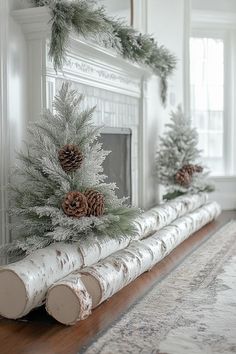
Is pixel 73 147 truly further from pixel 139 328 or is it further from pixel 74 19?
pixel 139 328

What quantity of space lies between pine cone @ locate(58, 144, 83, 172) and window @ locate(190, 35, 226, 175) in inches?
168

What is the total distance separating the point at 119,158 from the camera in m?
4.83

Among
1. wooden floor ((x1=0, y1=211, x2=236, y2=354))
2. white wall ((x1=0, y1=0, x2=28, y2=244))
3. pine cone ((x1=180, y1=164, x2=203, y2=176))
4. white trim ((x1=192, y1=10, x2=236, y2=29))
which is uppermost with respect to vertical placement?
white trim ((x1=192, y1=10, x2=236, y2=29))

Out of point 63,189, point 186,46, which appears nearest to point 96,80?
point 63,189

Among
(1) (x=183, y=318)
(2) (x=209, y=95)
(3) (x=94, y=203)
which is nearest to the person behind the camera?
(1) (x=183, y=318)

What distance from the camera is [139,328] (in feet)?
8.21

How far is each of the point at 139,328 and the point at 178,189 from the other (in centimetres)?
331

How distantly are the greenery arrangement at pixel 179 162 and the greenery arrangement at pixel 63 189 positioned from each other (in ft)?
8.48

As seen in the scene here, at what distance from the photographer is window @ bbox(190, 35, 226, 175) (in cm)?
707

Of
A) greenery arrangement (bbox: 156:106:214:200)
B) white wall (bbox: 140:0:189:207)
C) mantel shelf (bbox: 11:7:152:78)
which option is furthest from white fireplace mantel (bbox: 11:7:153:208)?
greenery arrangement (bbox: 156:106:214:200)

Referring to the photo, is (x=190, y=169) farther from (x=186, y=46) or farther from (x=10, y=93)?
A: (x=10, y=93)

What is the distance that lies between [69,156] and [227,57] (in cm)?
459

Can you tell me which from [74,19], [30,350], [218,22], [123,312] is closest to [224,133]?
[218,22]

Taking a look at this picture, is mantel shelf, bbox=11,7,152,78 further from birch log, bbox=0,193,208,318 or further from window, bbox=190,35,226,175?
window, bbox=190,35,226,175
